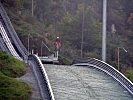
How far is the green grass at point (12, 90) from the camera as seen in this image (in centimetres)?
2216

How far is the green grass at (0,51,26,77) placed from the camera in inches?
1152

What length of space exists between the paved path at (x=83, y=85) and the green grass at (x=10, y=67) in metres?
2.11

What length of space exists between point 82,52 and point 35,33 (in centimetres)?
745

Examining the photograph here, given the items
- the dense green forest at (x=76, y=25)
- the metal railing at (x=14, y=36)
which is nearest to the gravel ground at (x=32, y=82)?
the metal railing at (x=14, y=36)

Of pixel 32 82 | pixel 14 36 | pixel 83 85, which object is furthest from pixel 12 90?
pixel 14 36

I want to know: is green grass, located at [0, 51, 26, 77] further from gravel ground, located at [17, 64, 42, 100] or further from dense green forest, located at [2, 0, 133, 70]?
dense green forest, located at [2, 0, 133, 70]

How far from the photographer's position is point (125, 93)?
27.4 meters

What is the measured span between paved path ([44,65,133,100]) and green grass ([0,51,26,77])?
6.92 feet

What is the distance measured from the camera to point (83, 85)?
91.8 ft

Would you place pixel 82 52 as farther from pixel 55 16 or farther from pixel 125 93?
pixel 125 93

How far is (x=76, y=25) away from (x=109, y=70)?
27990 mm

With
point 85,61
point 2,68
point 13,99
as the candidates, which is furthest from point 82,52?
point 13,99

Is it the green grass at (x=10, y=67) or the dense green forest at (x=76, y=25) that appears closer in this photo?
the green grass at (x=10, y=67)

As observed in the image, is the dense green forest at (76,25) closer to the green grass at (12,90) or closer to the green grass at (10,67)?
the green grass at (10,67)
